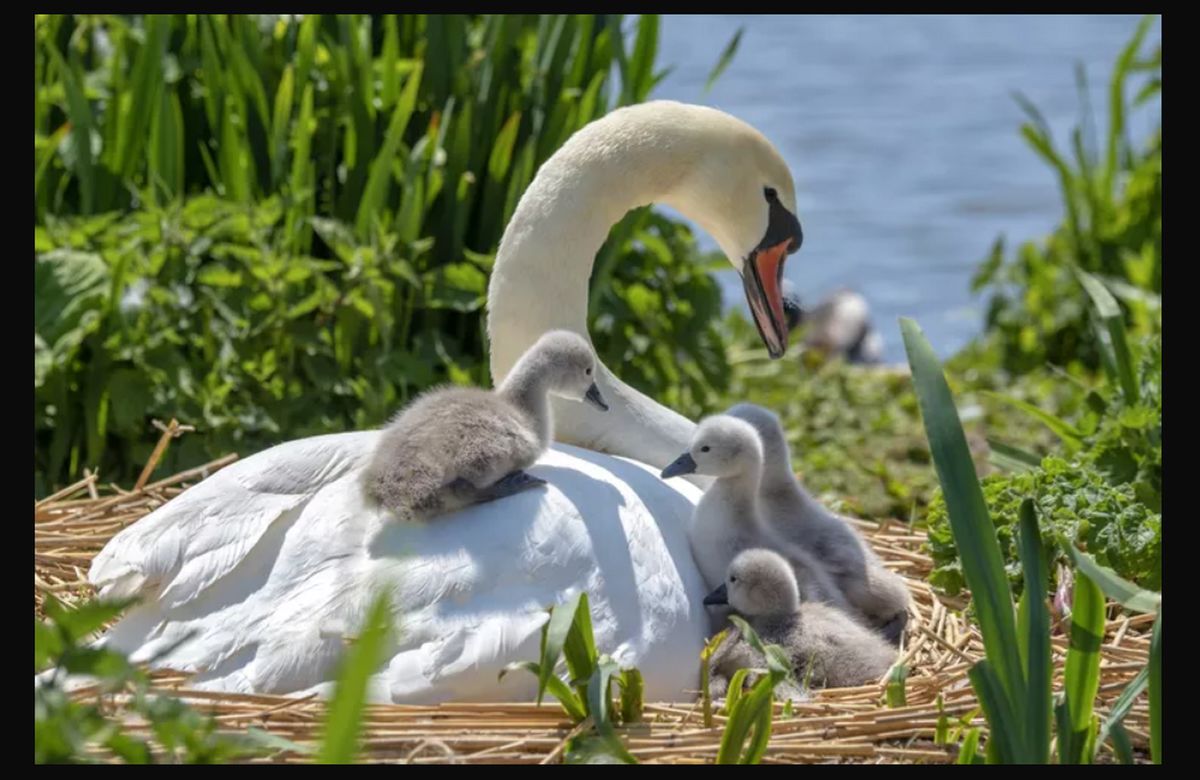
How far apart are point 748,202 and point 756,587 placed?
1278 mm

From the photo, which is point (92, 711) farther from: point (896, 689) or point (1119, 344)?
point (1119, 344)

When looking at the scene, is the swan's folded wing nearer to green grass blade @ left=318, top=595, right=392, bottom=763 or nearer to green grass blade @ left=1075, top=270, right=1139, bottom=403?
green grass blade @ left=318, top=595, right=392, bottom=763

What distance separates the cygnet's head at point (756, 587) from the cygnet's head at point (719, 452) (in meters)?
0.29

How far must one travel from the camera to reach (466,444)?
4.09m

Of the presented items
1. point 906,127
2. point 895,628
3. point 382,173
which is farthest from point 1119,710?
point 906,127

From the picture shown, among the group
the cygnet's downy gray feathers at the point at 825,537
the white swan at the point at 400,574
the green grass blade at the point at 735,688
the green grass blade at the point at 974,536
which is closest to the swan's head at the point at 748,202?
the cygnet's downy gray feathers at the point at 825,537

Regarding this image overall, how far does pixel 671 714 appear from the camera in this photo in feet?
12.9

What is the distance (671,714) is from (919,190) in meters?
12.5

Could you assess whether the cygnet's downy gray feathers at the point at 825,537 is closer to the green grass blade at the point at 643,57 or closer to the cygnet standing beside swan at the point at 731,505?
the cygnet standing beside swan at the point at 731,505

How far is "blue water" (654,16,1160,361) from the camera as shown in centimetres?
1350

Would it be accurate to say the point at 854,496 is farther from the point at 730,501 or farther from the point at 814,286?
the point at 814,286

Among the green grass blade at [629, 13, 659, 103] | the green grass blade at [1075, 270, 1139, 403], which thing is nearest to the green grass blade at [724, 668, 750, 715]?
the green grass blade at [1075, 270, 1139, 403]

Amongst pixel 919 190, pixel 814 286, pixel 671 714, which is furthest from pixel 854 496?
pixel 919 190

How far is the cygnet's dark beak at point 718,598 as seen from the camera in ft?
13.9
